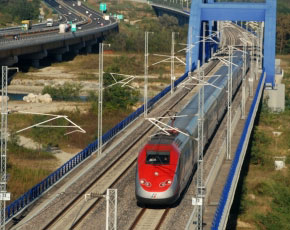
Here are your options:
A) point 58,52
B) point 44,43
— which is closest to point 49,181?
point 44,43

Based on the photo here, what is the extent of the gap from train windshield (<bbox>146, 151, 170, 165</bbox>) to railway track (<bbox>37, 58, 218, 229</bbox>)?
2.86m

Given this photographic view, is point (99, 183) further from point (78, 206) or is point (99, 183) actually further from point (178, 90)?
point (178, 90)

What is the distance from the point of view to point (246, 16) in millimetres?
107438

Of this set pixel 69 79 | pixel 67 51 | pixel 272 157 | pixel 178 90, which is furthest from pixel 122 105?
pixel 67 51

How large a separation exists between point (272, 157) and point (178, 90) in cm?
1960

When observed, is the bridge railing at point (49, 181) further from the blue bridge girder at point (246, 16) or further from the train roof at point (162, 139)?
the blue bridge girder at point (246, 16)

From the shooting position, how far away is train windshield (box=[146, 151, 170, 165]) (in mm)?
40966

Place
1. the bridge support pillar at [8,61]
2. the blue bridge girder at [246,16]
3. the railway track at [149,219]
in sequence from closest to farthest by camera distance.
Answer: the railway track at [149,219]
the blue bridge girder at [246,16]
the bridge support pillar at [8,61]

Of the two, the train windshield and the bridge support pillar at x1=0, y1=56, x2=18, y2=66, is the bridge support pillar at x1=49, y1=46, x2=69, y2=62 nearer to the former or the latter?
the bridge support pillar at x1=0, y1=56, x2=18, y2=66

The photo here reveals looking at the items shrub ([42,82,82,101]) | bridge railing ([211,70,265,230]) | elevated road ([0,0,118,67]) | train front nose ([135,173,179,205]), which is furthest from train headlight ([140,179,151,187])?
elevated road ([0,0,118,67])

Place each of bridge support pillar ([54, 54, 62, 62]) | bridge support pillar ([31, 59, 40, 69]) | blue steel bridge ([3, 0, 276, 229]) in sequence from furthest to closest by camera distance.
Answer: bridge support pillar ([54, 54, 62, 62]) < bridge support pillar ([31, 59, 40, 69]) < blue steel bridge ([3, 0, 276, 229])

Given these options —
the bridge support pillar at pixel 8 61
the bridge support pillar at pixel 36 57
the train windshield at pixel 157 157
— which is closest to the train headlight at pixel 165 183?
the train windshield at pixel 157 157

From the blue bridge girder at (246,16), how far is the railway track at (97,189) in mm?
48244

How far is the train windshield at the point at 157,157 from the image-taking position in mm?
40966
